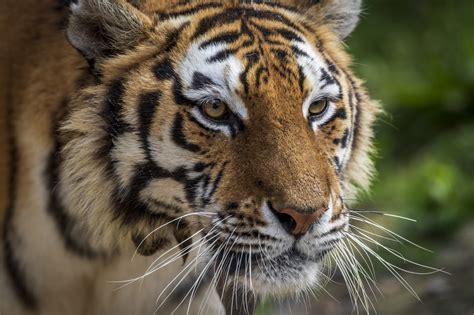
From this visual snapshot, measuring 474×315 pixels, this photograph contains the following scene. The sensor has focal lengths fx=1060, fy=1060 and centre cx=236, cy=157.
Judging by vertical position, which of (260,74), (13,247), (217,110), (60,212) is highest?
(260,74)

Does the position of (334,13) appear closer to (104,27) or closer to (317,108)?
(317,108)

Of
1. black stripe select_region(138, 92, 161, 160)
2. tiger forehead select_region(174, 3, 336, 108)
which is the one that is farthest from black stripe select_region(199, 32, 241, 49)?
black stripe select_region(138, 92, 161, 160)

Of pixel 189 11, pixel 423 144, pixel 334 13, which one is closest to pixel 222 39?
pixel 189 11

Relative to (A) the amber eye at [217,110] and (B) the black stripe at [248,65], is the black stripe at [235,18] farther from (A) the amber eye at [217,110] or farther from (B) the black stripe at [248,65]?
(A) the amber eye at [217,110]

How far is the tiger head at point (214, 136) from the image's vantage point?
2.96 m

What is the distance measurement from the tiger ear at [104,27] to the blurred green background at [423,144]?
1319 millimetres

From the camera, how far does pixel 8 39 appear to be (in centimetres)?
357

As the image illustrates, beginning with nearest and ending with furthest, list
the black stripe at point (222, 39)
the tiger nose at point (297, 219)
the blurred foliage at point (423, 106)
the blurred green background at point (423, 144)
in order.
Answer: the tiger nose at point (297, 219) → the black stripe at point (222, 39) → the blurred green background at point (423, 144) → the blurred foliage at point (423, 106)

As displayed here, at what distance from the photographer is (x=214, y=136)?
3086mm

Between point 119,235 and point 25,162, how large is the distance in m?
0.40

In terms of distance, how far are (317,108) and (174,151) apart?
45cm

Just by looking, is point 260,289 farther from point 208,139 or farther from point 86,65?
point 86,65

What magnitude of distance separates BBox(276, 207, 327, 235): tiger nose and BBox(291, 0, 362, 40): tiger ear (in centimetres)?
84

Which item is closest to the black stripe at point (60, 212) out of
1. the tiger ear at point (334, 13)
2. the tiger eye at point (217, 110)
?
the tiger eye at point (217, 110)
